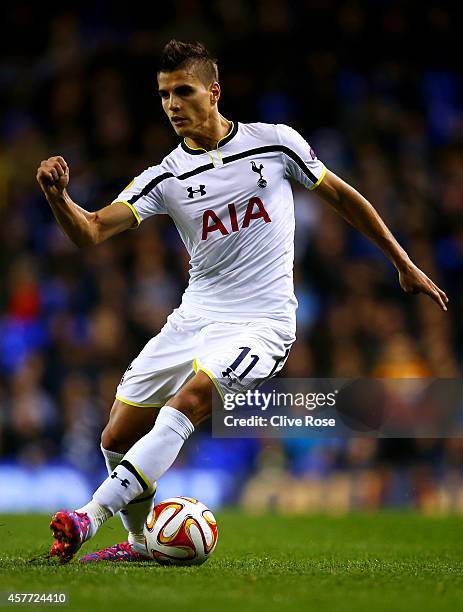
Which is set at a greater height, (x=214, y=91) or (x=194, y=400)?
(x=214, y=91)

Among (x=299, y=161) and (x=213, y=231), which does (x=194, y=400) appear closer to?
(x=213, y=231)

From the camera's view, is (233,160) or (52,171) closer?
(52,171)

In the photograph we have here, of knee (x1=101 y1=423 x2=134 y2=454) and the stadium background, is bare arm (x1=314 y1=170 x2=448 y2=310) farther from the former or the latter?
the stadium background

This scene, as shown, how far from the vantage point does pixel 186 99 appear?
18.0ft

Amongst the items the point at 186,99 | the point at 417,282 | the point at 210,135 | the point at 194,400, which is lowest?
the point at 194,400

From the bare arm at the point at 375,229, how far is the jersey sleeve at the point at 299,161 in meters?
0.05

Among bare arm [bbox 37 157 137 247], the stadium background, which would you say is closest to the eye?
bare arm [bbox 37 157 137 247]

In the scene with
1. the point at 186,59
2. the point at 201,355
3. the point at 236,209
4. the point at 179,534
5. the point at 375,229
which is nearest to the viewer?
the point at 179,534

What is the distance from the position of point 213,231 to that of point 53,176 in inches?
37.6

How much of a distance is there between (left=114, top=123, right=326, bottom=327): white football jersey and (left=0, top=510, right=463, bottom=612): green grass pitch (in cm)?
127

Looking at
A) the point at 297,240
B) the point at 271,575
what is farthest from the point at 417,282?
the point at 297,240

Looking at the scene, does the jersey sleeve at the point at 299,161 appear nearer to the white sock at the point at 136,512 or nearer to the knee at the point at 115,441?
the knee at the point at 115,441

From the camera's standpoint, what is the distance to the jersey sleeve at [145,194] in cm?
556

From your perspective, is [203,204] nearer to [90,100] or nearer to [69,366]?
[69,366]
